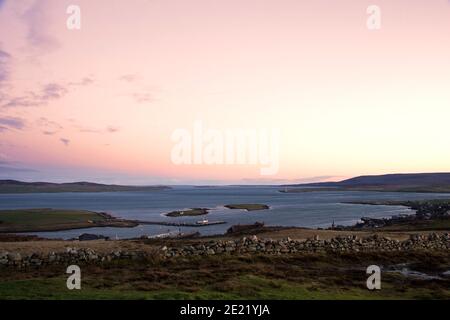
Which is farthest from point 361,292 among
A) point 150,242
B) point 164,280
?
point 150,242

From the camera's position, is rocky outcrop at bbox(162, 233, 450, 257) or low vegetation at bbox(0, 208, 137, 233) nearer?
rocky outcrop at bbox(162, 233, 450, 257)

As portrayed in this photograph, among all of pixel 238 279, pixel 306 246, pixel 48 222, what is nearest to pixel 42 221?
pixel 48 222

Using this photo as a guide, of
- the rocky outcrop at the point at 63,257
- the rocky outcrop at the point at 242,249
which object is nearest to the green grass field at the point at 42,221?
the rocky outcrop at the point at 63,257

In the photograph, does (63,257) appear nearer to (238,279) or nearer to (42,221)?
(238,279)

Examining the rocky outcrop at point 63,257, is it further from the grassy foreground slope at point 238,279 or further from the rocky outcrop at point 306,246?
the rocky outcrop at point 306,246

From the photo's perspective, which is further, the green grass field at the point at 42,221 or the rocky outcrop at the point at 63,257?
the green grass field at the point at 42,221

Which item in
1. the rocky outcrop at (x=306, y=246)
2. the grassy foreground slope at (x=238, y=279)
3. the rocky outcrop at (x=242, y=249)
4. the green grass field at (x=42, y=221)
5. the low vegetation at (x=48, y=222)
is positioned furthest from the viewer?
the green grass field at (x=42, y=221)

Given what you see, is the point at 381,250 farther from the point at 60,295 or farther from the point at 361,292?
the point at 60,295

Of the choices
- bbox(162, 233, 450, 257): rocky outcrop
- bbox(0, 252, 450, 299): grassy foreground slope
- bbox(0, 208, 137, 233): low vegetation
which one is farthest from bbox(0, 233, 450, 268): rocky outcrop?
Answer: bbox(0, 208, 137, 233): low vegetation

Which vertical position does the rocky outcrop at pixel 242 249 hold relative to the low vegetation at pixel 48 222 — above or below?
above

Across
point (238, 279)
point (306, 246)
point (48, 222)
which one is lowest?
point (48, 222)

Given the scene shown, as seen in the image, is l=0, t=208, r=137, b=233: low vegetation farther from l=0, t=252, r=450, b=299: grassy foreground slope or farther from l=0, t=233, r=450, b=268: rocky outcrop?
l=0, t=252, r=450, b=299: grassy foreground slope
